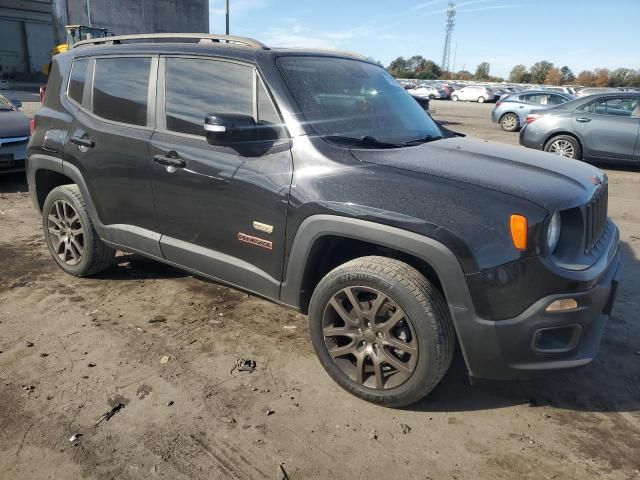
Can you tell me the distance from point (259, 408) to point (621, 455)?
1.80 m

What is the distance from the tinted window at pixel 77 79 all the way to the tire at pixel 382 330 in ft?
8.79

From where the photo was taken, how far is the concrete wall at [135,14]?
40469 millimetres

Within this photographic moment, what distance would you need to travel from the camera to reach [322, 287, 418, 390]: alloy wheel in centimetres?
261

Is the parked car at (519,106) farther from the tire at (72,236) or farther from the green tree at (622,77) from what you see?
the green tree at (622,77)

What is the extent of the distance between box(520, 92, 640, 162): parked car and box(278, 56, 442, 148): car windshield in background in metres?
7.53

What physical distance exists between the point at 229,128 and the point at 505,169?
152 centimetres

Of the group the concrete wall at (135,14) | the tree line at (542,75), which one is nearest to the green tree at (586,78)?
the tree line at (542,75)

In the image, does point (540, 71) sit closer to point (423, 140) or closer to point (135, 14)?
point (135, 14)

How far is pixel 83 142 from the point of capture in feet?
12.6

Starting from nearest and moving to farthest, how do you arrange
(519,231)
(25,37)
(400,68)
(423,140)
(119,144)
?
(519,231) → (423,140) → (119,144) → (25,37) → (400,68)

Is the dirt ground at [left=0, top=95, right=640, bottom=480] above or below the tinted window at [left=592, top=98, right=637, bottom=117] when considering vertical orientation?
below

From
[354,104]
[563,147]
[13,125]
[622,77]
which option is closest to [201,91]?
[354,104]

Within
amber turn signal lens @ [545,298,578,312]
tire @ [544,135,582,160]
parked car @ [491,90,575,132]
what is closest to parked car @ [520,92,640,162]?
tire @ [544,135,582,160]

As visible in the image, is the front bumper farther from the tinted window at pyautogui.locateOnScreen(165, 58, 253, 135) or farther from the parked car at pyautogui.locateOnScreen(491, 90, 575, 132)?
the parked car at pyautogui.locateOnScreen(491, 90, 575, 132)
